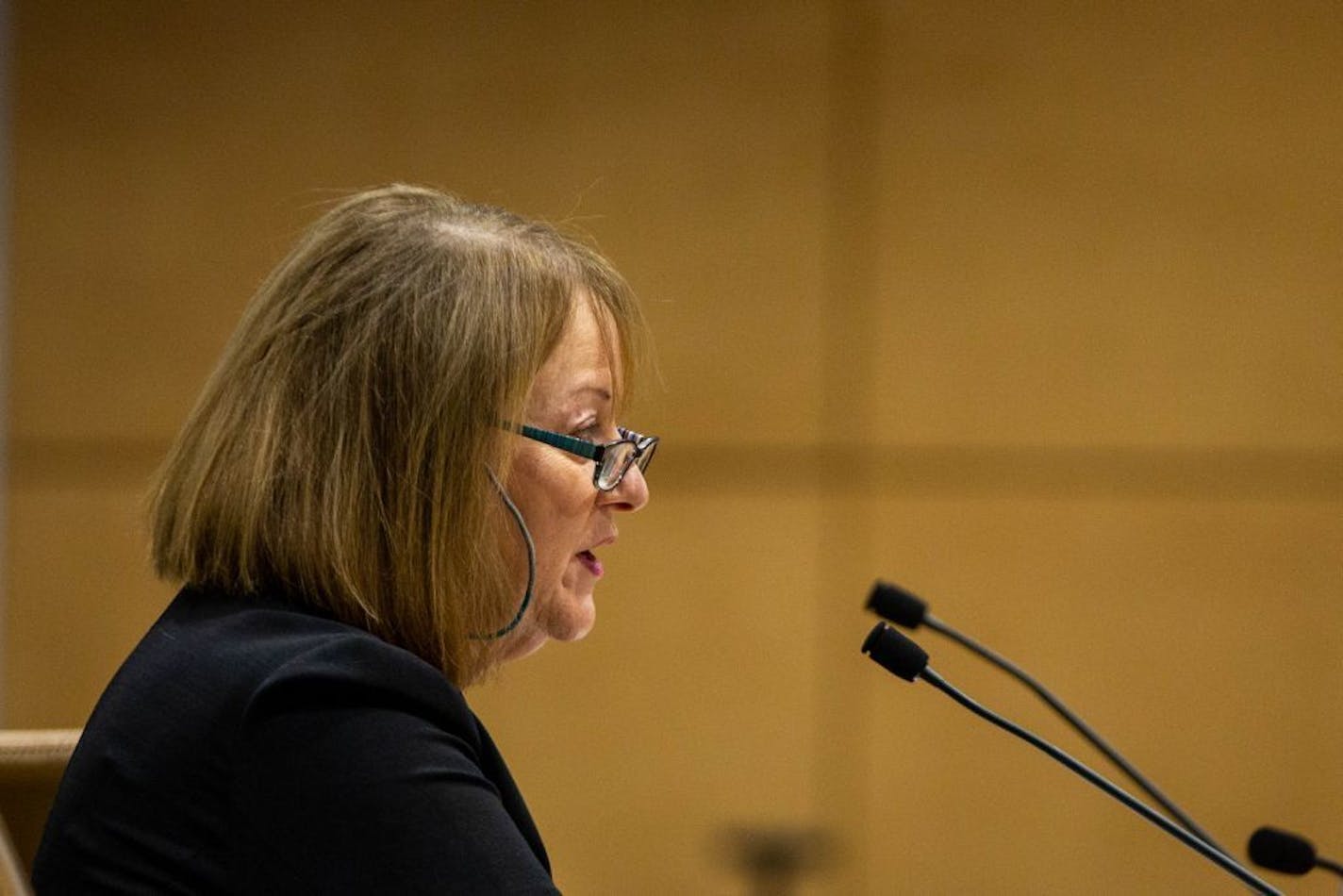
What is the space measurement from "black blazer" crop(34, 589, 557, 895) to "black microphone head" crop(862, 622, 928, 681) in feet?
1.37

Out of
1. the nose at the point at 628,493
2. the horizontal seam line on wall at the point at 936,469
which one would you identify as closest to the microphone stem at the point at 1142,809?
the nose at the point at 628,493

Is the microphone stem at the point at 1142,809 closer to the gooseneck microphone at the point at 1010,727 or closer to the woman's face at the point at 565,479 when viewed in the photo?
the gooseneck microphone at the point at 1010,727

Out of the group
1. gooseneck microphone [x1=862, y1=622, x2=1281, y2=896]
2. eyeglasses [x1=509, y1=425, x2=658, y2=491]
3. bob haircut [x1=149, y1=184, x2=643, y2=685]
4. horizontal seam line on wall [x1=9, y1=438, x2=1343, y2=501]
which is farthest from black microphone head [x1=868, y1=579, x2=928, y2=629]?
horizontal seam line on wall [x1=9, y1=438, x2=1343, y2=501]

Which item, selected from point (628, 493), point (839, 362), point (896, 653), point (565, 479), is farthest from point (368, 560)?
point (839, 362)

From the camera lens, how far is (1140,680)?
10.7ft

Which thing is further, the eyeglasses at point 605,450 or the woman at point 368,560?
the eyeglasses at point 605,450

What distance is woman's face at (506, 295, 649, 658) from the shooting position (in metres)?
1.35

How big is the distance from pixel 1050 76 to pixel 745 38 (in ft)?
2.11

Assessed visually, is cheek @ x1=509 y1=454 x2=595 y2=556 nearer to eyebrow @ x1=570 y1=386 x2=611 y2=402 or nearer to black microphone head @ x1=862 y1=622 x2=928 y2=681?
eyebrow @ x1=570 y1=386 x2=611 y2=402

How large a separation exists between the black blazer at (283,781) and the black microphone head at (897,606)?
2.27 feet

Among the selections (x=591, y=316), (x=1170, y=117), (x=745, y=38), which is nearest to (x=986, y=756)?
(x=1170, y=117)

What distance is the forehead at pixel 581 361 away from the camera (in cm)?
136

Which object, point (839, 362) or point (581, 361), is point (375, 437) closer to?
point (581, 361)

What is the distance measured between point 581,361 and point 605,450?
83mm
